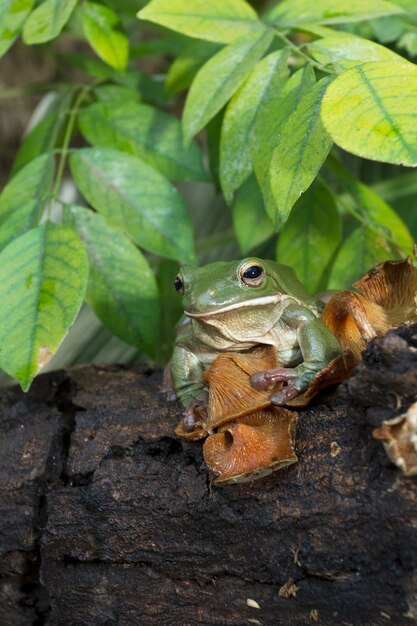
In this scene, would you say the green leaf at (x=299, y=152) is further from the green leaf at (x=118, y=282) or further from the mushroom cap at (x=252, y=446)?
the green leaf at (x=118, y=282)

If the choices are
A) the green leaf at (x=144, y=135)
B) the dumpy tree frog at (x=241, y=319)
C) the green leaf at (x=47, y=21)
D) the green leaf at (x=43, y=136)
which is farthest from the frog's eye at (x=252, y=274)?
the green leaf at (x=43, y=136)

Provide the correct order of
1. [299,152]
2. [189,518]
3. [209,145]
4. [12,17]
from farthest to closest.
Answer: [209,145] → [12,17] → [189,518] → [299,152]

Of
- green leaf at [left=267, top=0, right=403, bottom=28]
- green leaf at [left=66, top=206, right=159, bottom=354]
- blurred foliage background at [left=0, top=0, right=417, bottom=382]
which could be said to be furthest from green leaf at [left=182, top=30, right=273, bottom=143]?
green leaf at [left=66, top=206, right=159, bottom=354]

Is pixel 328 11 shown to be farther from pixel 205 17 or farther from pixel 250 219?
pixel 250 219

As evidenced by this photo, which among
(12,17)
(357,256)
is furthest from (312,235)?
(12,17)

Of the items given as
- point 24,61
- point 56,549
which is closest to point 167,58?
point 24,61

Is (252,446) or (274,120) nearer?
(252,446)

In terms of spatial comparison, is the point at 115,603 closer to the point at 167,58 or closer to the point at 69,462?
the point at 69,462
